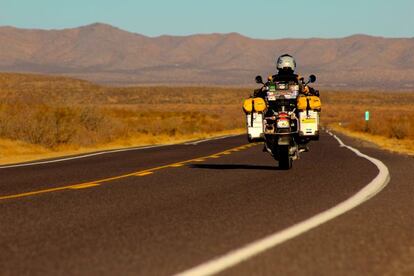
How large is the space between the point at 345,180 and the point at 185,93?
442ft

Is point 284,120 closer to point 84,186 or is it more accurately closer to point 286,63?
point 286,63

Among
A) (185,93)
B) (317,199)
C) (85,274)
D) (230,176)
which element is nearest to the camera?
(85,274)

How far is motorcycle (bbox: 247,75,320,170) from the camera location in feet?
46.8

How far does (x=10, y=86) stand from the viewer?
117 m

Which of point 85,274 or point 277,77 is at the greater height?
point 277,77

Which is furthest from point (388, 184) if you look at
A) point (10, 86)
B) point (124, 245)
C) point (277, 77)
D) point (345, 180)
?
point (10, 86)

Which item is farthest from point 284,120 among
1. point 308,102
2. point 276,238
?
point 276,238

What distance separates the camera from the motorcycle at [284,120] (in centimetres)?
1426

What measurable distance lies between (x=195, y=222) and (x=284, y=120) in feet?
21.8

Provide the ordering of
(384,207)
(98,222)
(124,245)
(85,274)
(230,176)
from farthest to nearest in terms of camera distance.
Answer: (230,176)
(384,207)
(98,222)
(124,245)
(85,274)

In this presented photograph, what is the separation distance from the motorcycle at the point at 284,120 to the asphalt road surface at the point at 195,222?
59 cm

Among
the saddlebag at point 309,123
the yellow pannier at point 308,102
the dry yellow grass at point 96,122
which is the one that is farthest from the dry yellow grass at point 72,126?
the yellow pannier at point 308,102

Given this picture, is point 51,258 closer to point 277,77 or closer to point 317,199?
point 317,199

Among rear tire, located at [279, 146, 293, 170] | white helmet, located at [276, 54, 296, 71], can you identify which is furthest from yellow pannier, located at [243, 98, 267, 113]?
white helmet, located at [276, 54, 296, 71]
